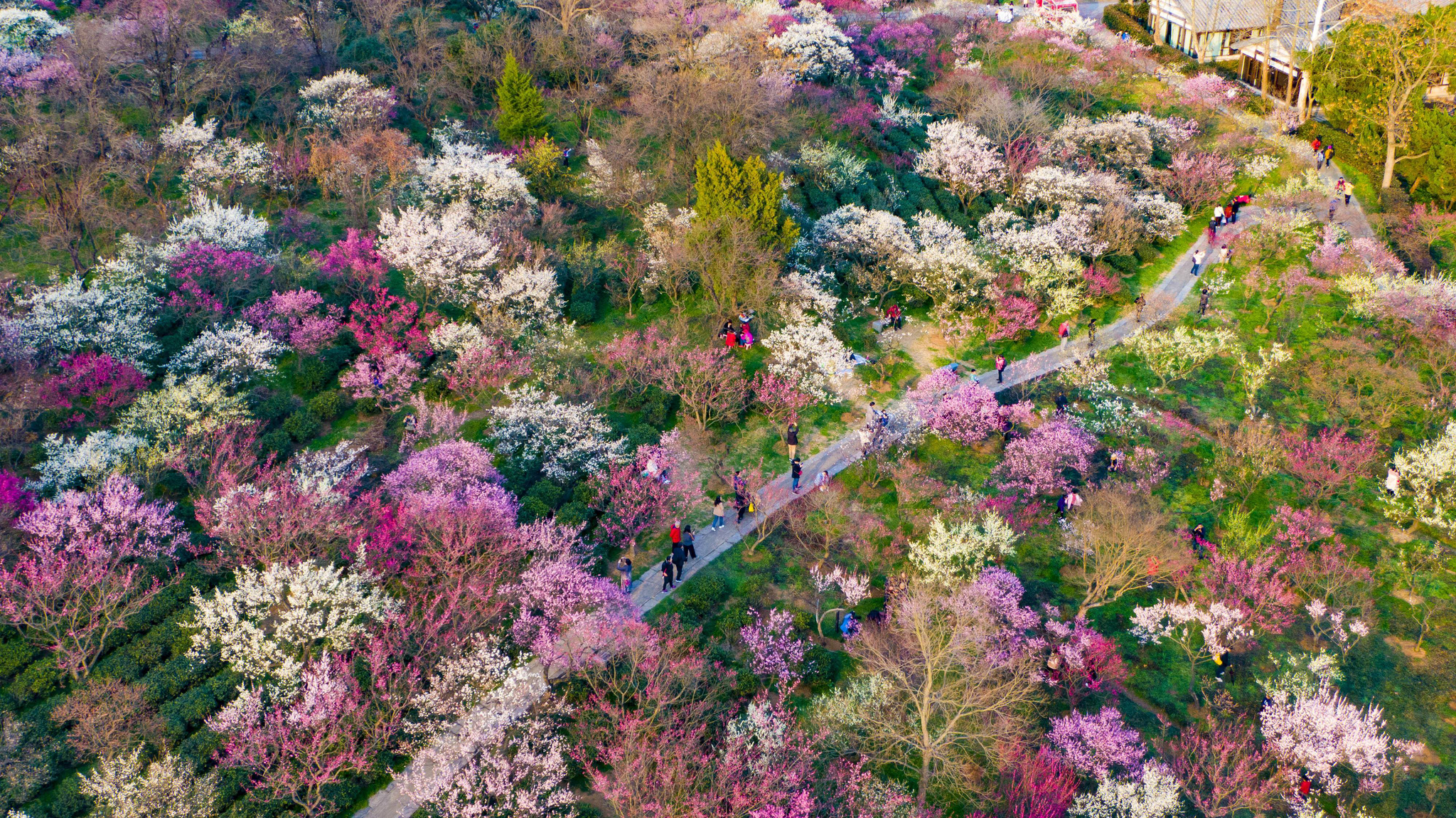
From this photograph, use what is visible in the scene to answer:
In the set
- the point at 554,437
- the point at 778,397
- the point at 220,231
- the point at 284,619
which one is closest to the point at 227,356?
the point at 220,231

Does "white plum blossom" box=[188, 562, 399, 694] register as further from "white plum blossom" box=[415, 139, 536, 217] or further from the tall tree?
the tall tree

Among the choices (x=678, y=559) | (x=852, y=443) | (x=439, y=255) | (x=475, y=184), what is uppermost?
(x=475, y=184)

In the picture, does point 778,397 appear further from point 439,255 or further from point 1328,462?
point 1328,462

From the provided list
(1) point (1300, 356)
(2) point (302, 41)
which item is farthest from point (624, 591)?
(2) point (302, 41)

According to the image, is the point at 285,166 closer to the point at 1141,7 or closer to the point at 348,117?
the point at 348,117

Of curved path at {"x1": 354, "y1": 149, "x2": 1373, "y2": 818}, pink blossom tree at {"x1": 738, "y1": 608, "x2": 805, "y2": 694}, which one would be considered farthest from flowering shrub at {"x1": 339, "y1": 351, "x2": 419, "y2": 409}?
pink blossom tree at {"x1": 738, "y1": 608, "x2": 805, "y2": 694}

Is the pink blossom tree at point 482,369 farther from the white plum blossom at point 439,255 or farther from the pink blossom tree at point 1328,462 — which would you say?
the pink blossom tree at point 1328,462
